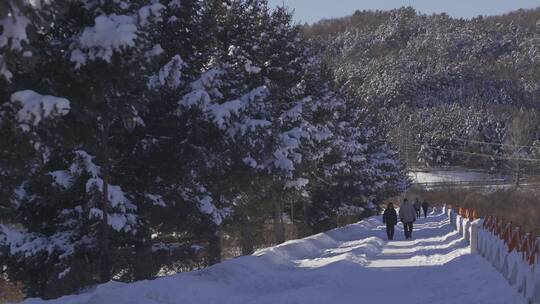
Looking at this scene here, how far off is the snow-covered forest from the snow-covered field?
2037mm

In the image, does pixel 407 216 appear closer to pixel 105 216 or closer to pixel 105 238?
pixel 105 238

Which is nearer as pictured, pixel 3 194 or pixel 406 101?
pixel 3 194

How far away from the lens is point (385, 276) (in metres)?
14.9

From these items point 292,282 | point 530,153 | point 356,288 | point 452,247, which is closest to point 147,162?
point 292,282

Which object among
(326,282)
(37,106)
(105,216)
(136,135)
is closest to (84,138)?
(37,106)

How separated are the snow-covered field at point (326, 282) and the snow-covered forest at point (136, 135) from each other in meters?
2.04

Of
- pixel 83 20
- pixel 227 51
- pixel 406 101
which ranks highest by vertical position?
pixel 406 101

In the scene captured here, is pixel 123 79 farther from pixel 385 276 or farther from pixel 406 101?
pixel 406 101

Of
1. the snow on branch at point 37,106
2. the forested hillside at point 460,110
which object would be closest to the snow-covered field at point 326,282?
the snow on branch at point 37,106

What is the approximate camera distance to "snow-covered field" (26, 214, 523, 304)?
10805 mm

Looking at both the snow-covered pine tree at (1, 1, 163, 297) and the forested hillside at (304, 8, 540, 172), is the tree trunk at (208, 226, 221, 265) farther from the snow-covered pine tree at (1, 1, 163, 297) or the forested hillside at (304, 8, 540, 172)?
the forested hillside at (304, 8, 540, 172)

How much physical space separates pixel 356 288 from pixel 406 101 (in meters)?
165

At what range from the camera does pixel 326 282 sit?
13.6 m

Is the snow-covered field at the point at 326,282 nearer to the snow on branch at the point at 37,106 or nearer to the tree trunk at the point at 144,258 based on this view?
the tree trunk at the point at 144,258
